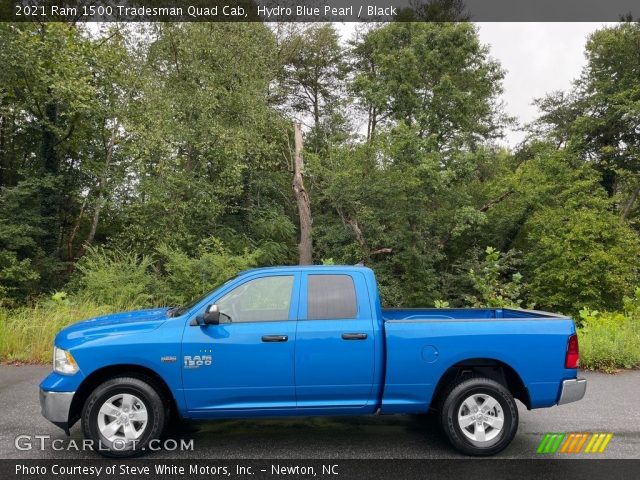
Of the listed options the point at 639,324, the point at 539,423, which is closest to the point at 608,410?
the point at 539,423

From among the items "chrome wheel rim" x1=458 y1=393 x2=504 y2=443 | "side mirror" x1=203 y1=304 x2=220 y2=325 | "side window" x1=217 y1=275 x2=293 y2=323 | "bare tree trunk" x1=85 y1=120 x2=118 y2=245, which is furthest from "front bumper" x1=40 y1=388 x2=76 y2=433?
"bare tree trunk" x1=85 y1=120 x2=118 y2=245

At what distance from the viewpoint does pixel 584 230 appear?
23.9 meters

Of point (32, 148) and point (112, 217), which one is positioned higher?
point (32, 148)

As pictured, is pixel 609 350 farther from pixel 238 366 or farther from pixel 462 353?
pixel 238 366

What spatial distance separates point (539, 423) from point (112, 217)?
1827cm

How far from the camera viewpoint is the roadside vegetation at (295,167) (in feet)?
55.2

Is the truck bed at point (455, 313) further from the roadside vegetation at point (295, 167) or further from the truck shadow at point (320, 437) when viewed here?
the roadside vegetation at point (295, 167)

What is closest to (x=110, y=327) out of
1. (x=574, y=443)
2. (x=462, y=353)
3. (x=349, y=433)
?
(x=349, y=433)

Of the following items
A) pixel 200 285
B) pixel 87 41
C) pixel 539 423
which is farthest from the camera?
pixel 87 41

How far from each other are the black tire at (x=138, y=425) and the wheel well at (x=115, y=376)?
10 centimetres

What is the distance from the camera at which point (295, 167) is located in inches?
986

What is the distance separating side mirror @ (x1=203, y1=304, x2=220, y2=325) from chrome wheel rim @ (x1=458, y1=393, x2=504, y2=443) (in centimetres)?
248

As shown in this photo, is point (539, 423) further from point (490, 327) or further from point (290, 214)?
point (290, 214)

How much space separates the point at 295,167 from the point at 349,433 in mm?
20523
